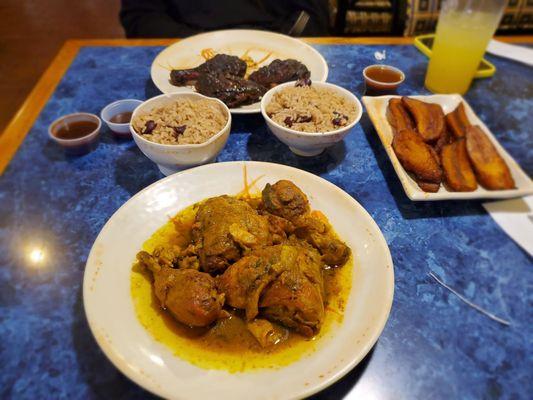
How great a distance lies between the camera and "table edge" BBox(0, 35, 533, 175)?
220 centimetres

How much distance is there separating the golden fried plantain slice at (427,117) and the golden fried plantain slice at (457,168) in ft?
0.38

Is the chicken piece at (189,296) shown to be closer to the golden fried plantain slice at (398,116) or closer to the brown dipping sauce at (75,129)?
the brown dipping sauce at (75,129)

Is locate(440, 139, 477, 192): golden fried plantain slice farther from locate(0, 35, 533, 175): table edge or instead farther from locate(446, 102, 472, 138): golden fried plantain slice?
locate(0, 35, 533, 175): table edge

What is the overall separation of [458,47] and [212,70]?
1.63m

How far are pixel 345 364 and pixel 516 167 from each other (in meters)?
1.48

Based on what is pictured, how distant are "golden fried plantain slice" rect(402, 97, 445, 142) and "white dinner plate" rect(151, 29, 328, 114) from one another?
60cm

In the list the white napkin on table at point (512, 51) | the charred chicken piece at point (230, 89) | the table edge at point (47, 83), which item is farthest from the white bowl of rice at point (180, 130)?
the white napkin on table at point (512, 51)

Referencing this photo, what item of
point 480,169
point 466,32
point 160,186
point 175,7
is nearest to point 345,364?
point 160,186

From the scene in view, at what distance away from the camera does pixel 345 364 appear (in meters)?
1.16

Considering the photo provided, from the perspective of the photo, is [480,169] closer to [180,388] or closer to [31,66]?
[180,388]

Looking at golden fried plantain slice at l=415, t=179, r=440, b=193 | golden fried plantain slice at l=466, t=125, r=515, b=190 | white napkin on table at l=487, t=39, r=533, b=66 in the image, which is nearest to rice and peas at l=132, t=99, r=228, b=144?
golden fried plantain slice at l=415, t=179, r=440, b=193

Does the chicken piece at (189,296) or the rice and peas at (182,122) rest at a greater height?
the rice and peas at (182,122)

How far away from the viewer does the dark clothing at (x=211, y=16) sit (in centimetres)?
328

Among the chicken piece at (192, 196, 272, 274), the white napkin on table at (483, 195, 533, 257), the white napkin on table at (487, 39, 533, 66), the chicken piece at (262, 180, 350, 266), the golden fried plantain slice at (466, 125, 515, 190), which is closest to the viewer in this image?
the chicken piece at (192, 196, 272, 274)
